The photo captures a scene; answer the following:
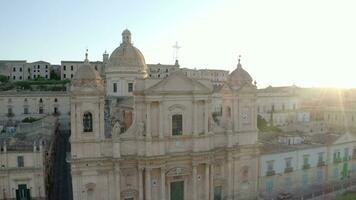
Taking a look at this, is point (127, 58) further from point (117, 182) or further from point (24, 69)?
point (24, 69)

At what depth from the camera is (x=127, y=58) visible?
37.7 m

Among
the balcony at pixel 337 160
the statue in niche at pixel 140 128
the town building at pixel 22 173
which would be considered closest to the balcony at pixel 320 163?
the balcony at pixel 337 160

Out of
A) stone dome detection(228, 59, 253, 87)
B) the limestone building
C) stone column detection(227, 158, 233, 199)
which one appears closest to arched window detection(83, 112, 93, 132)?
stone column detection(227, 158, 233, 199)

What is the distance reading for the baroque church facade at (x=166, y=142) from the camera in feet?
77.5

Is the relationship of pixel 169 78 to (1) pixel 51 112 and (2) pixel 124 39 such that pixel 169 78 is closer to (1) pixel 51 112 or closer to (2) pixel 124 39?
(2) pixel 124 39

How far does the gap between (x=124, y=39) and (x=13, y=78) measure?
59413 mm

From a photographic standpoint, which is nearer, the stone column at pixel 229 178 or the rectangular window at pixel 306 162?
the stone column at pixel 229 178

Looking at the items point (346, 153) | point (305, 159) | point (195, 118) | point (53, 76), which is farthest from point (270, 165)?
point (53, 76)

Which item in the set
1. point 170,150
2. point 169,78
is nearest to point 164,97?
point 169,78

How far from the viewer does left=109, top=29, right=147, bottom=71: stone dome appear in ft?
123

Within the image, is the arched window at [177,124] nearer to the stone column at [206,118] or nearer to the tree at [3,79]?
the stone column at [206,118]

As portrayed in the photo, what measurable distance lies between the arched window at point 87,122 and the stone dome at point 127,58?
46.6 ft

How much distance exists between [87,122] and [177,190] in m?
8.54

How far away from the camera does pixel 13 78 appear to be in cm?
8825
